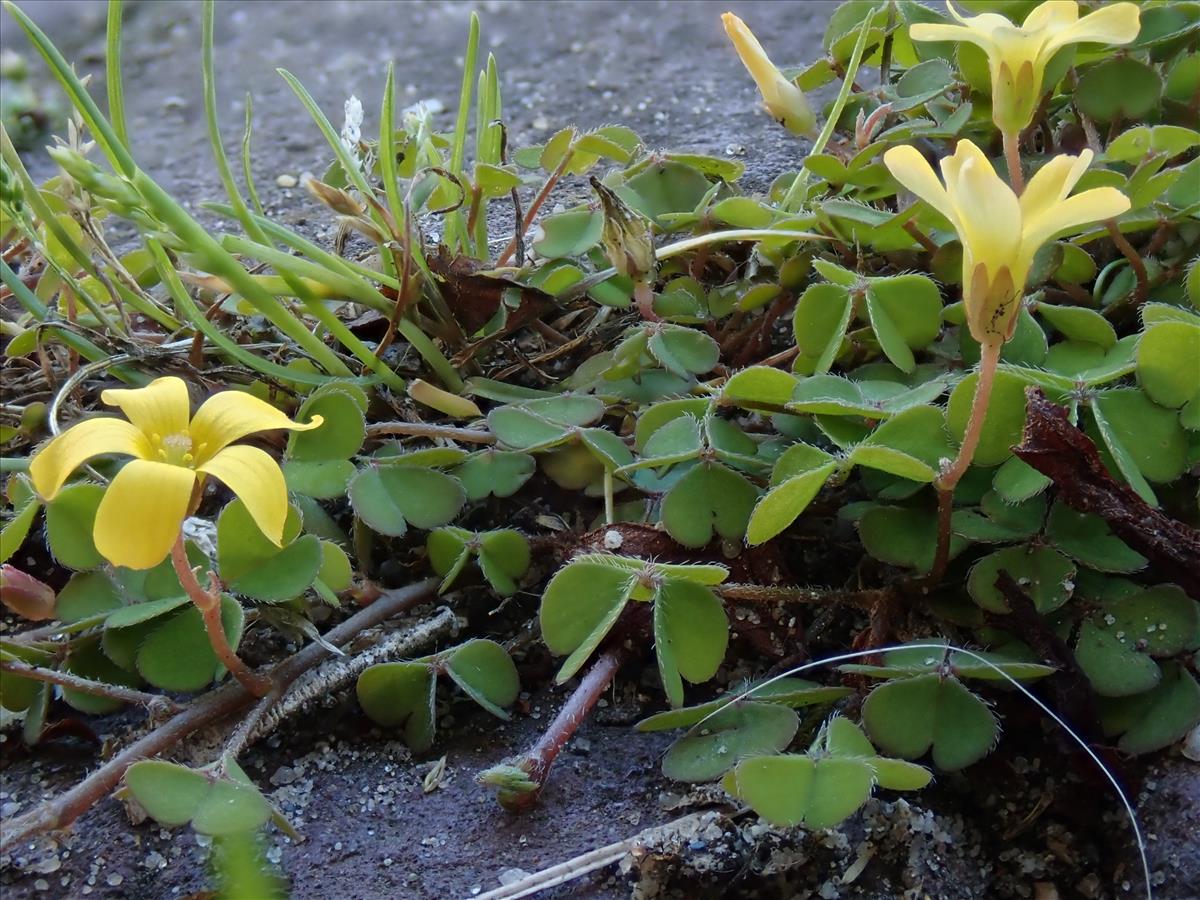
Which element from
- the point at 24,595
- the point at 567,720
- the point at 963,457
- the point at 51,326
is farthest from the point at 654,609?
the point at 51,326

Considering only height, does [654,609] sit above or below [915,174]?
below

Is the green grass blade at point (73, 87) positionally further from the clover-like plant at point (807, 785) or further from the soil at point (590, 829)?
the clover-like plant at point (807, 785)

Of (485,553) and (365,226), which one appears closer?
(485,553)

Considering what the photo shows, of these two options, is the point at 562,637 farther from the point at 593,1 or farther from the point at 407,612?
the point at 593,1

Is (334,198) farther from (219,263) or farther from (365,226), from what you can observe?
(219,263)

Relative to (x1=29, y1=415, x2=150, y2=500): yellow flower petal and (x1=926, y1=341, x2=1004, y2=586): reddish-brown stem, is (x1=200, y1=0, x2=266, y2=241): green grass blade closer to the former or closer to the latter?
(x1=29, y1=415, x2=150, y2=500): yellow flower petal

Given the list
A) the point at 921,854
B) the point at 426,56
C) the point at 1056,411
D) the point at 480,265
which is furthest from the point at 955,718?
the point at 426,56
